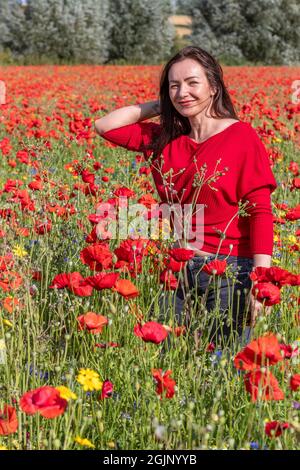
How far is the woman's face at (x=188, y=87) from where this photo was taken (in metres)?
2.84

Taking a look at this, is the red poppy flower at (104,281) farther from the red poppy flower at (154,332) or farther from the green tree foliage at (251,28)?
the green tree foliage at (251,28)

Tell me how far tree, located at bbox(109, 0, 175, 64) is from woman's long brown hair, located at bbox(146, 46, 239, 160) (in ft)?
109

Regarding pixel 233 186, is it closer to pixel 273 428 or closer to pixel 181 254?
pixel 181 254

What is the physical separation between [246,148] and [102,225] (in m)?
0.67

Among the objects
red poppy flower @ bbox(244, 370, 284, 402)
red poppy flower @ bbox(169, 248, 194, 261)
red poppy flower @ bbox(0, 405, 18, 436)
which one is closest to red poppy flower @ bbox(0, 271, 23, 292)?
red poppy flower @ bbox(169, 248, 194, 261)

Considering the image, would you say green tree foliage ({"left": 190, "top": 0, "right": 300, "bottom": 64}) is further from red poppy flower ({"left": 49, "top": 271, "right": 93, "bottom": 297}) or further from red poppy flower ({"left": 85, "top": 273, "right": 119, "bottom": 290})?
red poppy flower ({"left": 85, "top": 273, "right": 119, "bottom": 290})

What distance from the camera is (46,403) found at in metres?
1.49

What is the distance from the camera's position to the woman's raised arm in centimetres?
312

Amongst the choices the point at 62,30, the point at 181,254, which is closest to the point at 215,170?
the point at 181,254

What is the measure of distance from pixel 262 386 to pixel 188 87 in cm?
154

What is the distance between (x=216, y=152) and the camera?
2838mm

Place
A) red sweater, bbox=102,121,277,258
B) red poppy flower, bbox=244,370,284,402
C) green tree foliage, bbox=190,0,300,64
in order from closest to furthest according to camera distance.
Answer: red poppy flower, bbox=244,370,284,402 < red sweater, bbox=102,121,277,258 < green tree foliage, bbox=190,0,300,64
